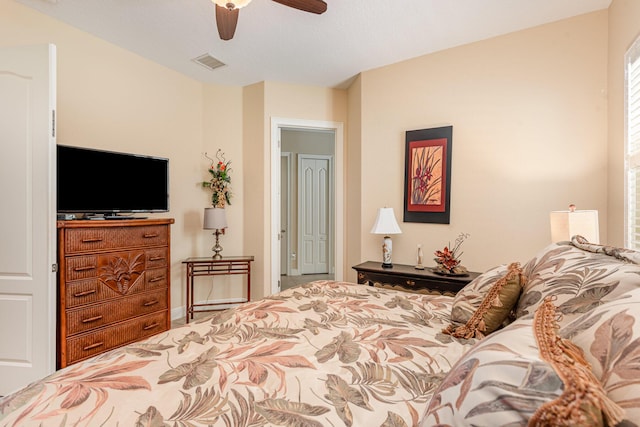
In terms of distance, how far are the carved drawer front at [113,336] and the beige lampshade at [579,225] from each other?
3237 mm

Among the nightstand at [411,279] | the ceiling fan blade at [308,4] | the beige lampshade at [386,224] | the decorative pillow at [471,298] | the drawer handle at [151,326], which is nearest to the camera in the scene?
the decorative pillow at [471,298]

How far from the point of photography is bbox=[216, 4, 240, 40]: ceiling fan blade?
2.12 m

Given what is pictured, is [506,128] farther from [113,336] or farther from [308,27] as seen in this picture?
[113,336]

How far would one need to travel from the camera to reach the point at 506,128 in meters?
2.84

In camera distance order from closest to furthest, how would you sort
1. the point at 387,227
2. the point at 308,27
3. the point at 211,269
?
the point at 308,27
the point at 387,227
the point at 211,269

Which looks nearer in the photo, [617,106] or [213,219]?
[617,106]

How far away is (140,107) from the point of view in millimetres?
3441

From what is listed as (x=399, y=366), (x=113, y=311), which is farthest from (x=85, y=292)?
(x=399, y=366)

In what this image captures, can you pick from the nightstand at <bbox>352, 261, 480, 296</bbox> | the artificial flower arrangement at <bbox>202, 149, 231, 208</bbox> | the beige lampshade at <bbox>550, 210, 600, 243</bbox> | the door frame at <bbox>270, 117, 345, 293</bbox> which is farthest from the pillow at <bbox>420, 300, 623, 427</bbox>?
the artificial flower arrangement at <bbox>202, 149, 231, 208</bbox>

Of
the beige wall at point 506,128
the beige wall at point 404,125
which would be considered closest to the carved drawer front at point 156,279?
the beige wall at point 404,125

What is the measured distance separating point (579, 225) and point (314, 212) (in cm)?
463

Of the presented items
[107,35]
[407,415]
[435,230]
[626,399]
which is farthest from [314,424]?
[107,35]

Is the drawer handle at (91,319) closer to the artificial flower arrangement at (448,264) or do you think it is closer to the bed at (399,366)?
the bed at (399,366)

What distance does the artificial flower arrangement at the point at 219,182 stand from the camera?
13.1 ft
